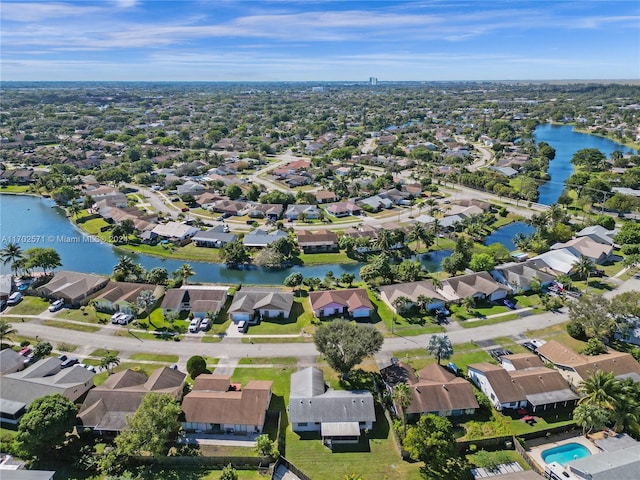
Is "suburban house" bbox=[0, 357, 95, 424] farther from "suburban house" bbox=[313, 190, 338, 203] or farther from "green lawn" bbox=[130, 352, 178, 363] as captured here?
"suburban house" bbox=[313, 190, 338, 203]

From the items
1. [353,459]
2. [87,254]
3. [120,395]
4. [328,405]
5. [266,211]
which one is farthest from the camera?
[266,211]

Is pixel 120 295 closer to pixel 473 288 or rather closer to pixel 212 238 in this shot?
pixel 212 238

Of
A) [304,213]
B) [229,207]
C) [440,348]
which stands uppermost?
[440,348]

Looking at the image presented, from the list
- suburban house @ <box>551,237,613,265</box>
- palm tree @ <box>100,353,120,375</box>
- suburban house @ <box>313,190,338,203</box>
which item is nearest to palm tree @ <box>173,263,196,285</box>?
palm tree @ <box>100,353,120,375</box>

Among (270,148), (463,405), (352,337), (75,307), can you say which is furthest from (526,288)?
(270,148)

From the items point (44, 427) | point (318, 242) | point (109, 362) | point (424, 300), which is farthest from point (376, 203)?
point (44, 427)
